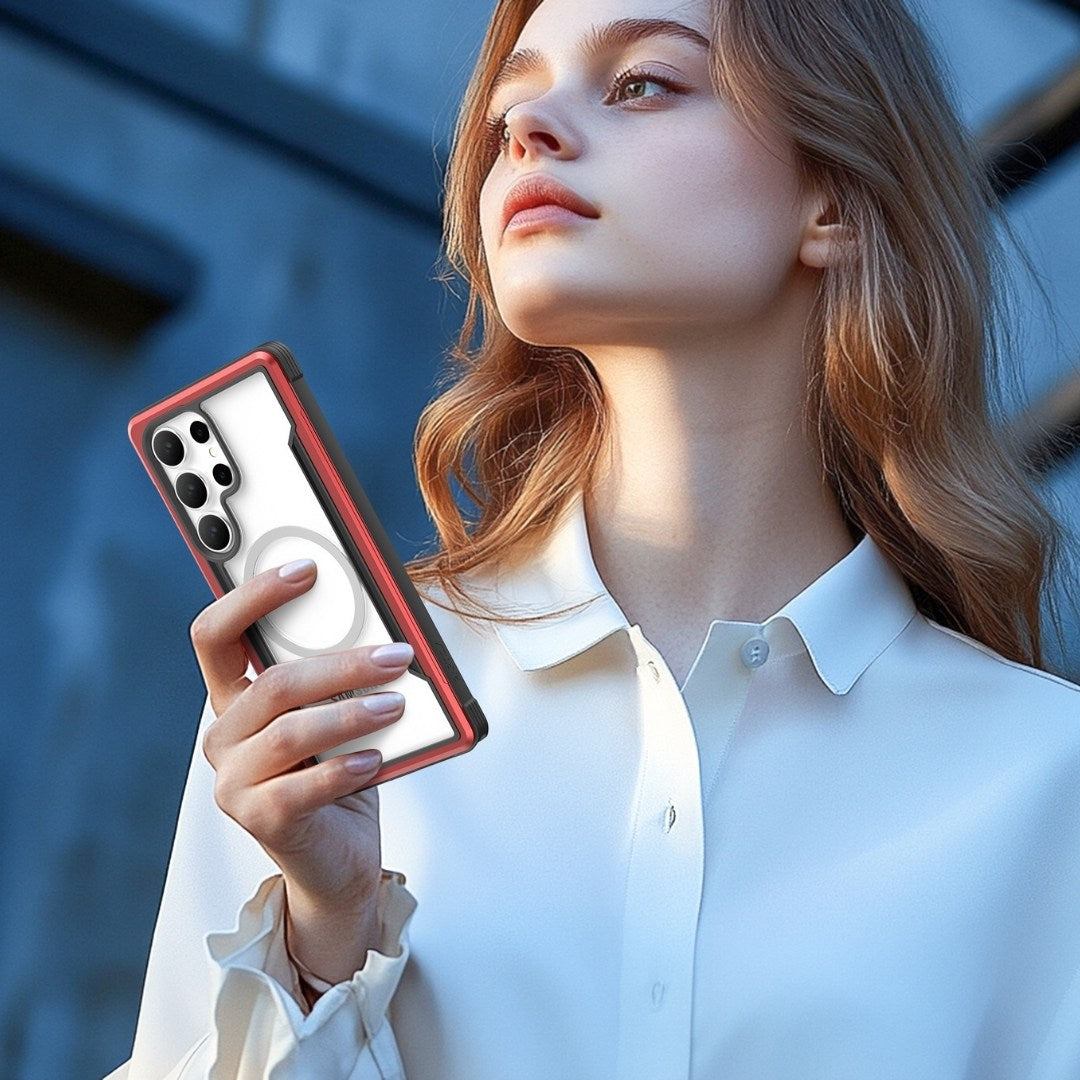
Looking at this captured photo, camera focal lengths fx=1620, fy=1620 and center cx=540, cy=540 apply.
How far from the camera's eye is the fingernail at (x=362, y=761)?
0.74 m

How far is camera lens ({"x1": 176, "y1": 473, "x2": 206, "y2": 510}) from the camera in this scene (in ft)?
2.61

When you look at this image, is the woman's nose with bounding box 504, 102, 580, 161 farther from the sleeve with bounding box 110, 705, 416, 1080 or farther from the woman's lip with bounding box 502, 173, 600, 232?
the sleeve with bounding box 110, 705, 416, 1080

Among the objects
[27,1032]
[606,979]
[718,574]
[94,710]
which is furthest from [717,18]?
[27,1032]

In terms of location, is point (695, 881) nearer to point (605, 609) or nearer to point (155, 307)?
point (605, 609)

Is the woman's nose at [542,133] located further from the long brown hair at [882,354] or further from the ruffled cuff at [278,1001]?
the ruffled cuff at [278,1001]

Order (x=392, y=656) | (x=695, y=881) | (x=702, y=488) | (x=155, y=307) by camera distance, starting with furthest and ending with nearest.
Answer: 1. (x=155, y=307)
2. (x=702, y=488)
3. (x=695, y=881)
4. (x=392, y=656)

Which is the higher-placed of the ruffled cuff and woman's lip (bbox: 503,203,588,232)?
woman's lip (bbox: 503,203,588,232)

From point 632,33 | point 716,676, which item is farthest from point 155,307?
point 716,676

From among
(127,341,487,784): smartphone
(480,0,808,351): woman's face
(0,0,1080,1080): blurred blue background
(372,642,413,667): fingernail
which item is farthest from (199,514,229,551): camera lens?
(0,0,1080,1080): blurred blue background

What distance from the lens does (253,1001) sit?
81 centimetres

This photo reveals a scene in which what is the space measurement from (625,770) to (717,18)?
46cm

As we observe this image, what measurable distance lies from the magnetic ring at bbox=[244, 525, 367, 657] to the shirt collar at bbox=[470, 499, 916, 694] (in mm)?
238

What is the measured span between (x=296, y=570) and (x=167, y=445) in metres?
0.10

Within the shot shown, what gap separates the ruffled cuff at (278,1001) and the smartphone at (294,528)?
A: 11 centimetres
